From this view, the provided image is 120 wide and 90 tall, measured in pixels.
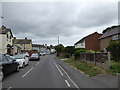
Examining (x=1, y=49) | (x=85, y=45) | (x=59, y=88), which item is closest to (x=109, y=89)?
(x=59, y=88)

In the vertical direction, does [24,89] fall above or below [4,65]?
below

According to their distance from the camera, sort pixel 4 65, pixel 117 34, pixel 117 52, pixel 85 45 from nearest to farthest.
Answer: pixel 4 65 → pixel 117 52 → pixel 117 34 → pixel 85 45

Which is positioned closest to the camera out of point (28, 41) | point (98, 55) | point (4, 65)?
point (4, 65)

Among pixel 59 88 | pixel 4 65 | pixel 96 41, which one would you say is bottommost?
pixel 59 88

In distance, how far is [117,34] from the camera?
39.3 m

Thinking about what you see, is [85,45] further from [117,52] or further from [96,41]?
[117,52]

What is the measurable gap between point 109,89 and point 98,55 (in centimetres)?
1071

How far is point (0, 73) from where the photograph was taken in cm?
970

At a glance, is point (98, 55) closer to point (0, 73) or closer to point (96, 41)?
point (0, 73)

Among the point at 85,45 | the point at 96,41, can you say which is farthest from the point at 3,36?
the point at 96,41

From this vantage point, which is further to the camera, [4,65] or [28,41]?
[28,41]

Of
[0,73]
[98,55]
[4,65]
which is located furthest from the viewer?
[98,55]

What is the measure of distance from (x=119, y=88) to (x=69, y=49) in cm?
3294

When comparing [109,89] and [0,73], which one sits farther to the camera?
[0,73]
